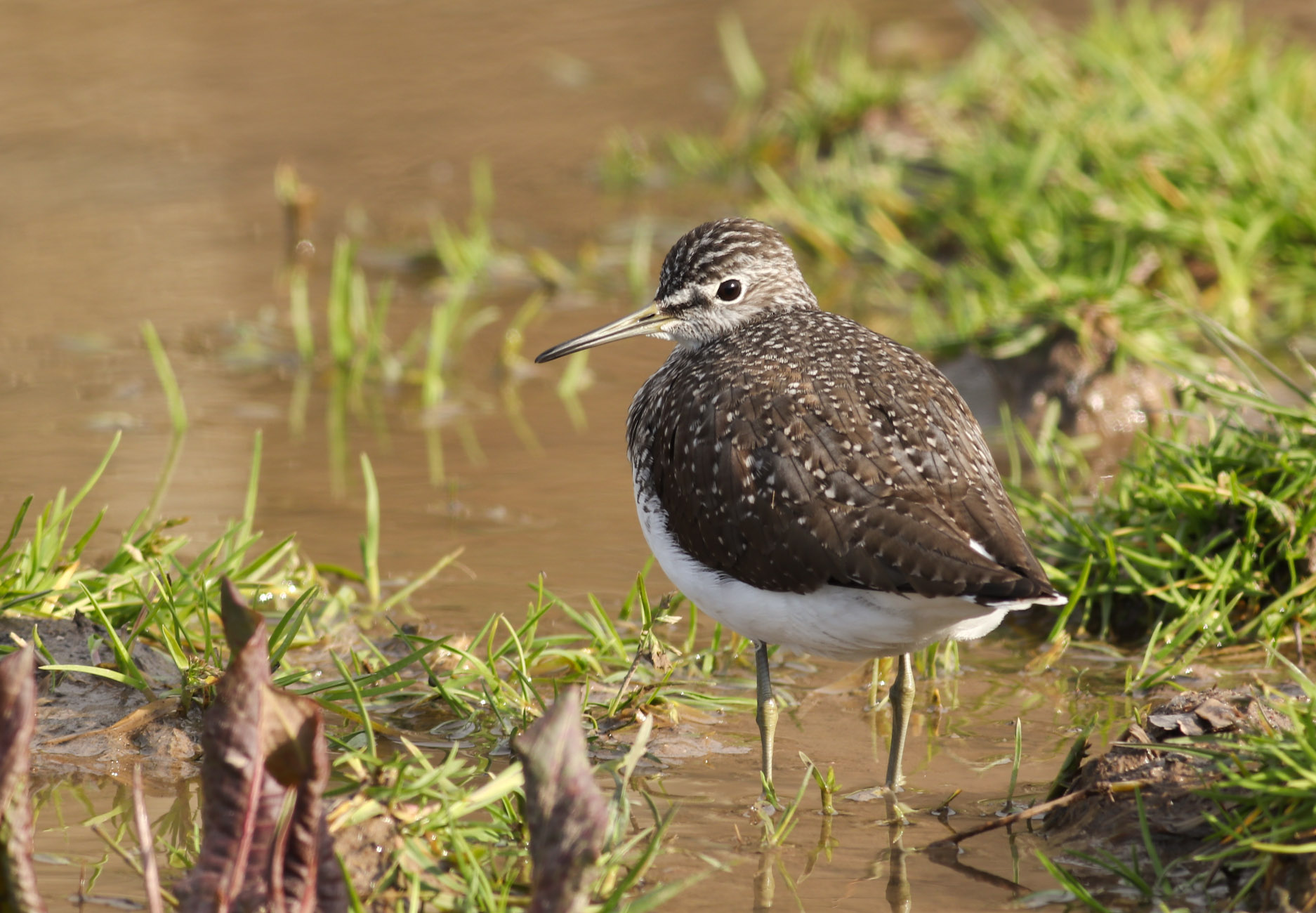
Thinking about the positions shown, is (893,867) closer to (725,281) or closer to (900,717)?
(900,717)

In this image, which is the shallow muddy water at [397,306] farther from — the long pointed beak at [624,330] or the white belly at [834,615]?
the long pointed beak at [624,330]

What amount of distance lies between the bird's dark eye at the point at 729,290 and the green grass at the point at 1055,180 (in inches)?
96.0

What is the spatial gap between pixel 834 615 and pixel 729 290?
1.98 metres

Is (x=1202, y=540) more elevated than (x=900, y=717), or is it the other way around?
(x=1202, y=540)

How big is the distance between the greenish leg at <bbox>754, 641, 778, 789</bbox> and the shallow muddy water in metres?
0.14

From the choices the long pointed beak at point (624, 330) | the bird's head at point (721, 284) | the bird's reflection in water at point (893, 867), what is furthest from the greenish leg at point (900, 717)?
the long pointed beak at point (624, 330)

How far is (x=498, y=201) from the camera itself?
1208 cm

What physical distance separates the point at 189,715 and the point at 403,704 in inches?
29.0

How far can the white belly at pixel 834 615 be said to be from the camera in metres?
4.54

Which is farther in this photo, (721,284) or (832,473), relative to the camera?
(721,284)

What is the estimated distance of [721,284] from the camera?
627 centimetres

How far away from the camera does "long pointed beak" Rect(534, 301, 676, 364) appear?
6.38 meters

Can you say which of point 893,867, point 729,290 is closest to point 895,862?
point 893,867

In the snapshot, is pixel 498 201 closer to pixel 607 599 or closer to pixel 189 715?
pixel 607 599
